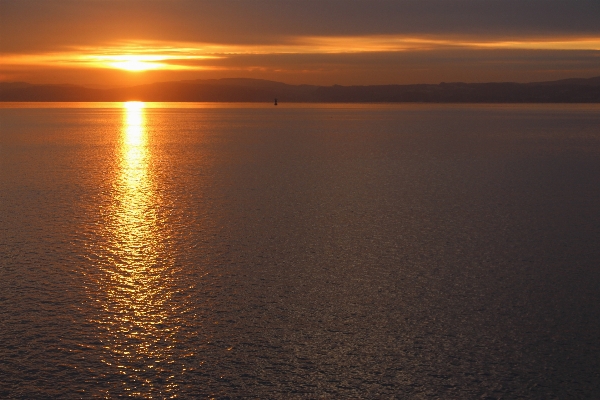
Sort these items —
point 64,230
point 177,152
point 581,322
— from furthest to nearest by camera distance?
1. point 177,152
2. point 64,230
3. point 581,322

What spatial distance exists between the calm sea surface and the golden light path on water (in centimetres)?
3

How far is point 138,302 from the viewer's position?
9234mm

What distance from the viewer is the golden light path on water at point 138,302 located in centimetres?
709

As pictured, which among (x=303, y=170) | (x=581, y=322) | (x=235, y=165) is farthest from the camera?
(x=235, y=165)

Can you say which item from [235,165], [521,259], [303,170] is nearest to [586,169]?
[303,170]

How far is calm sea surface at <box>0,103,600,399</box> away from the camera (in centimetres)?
→ 703

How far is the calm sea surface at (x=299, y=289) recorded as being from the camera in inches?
277

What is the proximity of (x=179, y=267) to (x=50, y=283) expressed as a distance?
1.93m

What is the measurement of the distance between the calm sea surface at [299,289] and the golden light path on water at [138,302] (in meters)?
0.03

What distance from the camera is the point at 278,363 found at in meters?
7.28

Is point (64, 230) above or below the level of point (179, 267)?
Answer: above

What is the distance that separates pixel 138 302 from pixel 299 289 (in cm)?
222

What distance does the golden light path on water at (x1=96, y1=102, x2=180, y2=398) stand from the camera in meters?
7.09

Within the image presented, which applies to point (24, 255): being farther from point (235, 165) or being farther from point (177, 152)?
point (177, 152)
